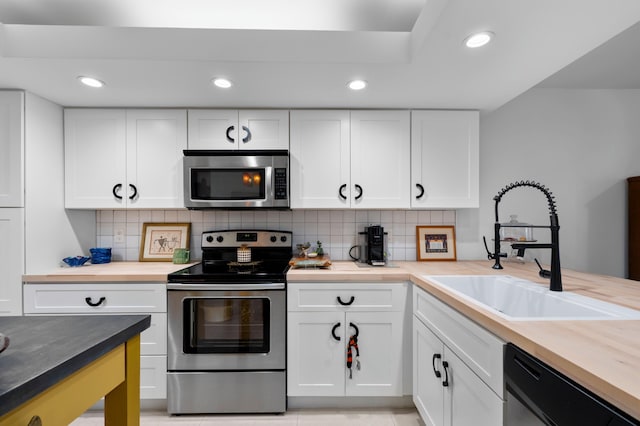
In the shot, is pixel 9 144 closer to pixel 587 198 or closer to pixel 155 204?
pixel 155 204

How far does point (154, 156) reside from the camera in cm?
219

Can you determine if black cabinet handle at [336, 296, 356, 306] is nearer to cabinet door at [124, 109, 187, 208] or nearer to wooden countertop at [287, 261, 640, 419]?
wooden countertop at [287, 261, 640, 419]

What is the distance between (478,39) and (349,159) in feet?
3.51

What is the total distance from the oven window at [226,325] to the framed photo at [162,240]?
28.8 inches

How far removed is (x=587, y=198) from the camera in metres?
2.43

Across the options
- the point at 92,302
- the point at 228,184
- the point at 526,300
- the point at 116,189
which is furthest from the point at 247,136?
the point at 526,300

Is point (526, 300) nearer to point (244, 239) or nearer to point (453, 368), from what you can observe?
point (453, 368)

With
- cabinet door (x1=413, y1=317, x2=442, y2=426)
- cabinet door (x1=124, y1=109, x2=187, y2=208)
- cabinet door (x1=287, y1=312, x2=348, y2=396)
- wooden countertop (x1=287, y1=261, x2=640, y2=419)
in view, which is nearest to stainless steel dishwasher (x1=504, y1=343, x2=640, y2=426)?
wooden countertop (x1=287, y1=261, x2=640, y2=419)

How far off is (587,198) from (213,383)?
322 centimetres

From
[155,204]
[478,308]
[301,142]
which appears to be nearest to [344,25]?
[301,142]

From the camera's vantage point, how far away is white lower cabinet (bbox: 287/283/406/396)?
1.88 metres

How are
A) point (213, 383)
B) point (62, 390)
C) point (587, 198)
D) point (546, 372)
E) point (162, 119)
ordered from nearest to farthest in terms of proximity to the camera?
point (62, 390)
point (546, 372)
point (213, 383)
point (162, 119)
point (587, 198)

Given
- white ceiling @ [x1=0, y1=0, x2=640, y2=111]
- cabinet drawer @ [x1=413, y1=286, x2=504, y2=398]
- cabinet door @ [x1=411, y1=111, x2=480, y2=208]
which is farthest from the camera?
cabinet door @ [x1=411, y1=111, x2=480, y2=208]

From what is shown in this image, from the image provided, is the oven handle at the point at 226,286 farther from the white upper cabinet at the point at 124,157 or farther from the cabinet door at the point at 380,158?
the cabinet door at the point at 380,158
